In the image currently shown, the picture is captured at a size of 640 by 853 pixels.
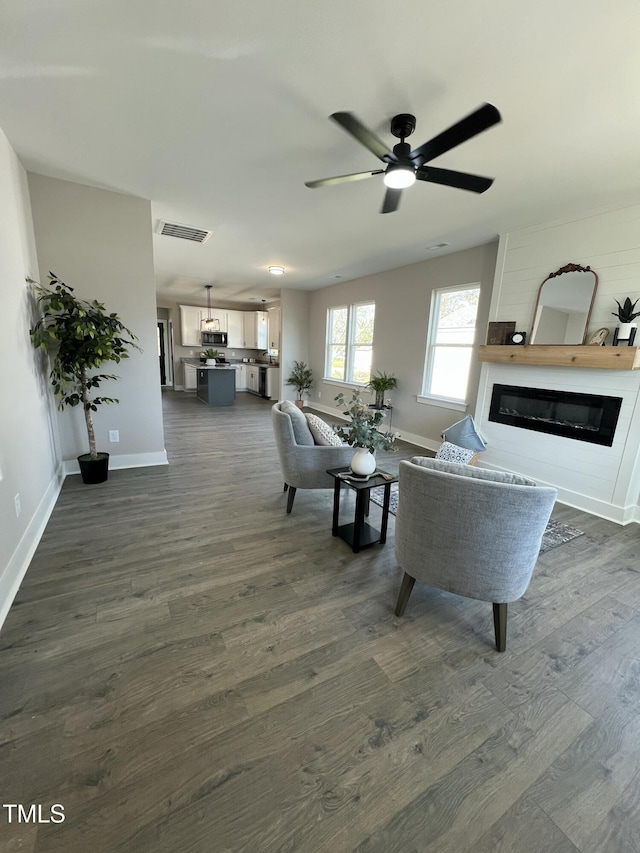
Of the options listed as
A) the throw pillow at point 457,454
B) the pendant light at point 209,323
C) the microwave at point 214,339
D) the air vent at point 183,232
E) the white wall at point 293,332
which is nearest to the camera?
the throw pillow at point 457,454

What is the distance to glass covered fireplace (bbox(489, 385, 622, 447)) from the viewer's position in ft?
10.5

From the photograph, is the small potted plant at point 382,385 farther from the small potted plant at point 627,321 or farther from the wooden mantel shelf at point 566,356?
the small potted plant at point 627,321

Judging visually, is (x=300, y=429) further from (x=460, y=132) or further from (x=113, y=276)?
(x=113, y=276)

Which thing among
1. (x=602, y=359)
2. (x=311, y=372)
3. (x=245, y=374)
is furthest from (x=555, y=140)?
(x=245, y=374)

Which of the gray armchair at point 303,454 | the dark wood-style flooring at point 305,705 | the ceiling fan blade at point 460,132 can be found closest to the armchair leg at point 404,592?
the dark wood-style flooring at point 305,705

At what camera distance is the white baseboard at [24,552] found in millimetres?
1830

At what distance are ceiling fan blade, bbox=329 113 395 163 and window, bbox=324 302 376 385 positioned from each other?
428 cm

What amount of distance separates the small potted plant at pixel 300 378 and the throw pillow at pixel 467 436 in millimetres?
5372

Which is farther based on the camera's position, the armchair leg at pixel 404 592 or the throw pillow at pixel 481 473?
the armchair leg at pixel 404 592

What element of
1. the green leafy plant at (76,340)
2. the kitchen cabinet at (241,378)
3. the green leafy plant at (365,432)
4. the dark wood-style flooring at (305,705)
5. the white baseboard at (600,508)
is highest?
the green leafy plant at (76,340)

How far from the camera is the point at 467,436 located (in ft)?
9.27

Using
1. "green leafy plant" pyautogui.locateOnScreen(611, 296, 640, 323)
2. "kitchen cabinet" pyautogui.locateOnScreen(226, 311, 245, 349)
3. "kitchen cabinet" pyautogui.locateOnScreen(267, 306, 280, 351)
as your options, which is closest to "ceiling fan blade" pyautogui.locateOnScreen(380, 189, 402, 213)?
"green leafy plant" pyautogui.locateOnScreen(611, 296, 640, 323)

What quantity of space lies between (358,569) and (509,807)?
1.27 m

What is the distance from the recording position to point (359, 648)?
169 centimetres
